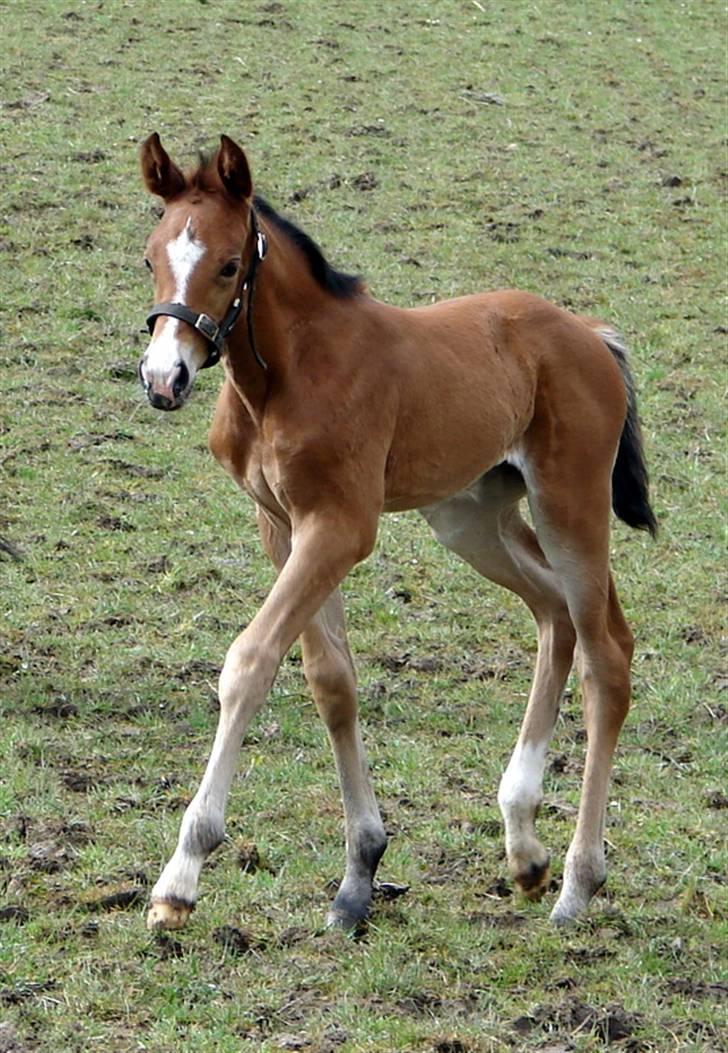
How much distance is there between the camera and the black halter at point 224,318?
4.60 metres

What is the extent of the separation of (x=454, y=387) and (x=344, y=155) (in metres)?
9.80

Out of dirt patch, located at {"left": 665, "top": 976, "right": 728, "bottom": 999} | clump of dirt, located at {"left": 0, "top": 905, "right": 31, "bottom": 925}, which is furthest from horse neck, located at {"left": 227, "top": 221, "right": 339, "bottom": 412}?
dirt patch, located at {"left": 665, "top": 976, "right": 728, "bottom": 999}

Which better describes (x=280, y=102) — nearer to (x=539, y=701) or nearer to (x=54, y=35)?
(x=54, y=35)

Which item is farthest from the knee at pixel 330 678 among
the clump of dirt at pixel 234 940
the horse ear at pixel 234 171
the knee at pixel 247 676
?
the horse ear at pixel 234 171

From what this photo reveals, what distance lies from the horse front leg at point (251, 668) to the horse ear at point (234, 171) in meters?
0.90

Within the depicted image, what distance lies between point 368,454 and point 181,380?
28.9 inches

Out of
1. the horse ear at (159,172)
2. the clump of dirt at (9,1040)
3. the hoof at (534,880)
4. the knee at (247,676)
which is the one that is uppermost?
the horse ear at (159,172)

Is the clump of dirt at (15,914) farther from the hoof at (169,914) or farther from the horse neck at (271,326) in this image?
the horse neck at (271,326)

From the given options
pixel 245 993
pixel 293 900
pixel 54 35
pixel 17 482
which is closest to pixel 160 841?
pixel 293 900

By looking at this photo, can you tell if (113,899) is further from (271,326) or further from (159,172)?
(159,172)

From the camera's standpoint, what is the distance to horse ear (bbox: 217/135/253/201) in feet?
15.6

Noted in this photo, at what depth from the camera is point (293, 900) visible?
5363 mm

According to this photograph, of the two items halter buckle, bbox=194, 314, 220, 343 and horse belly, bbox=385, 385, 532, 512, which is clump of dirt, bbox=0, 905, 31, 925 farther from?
halter buckle, bbox=194, 314, 220, 343

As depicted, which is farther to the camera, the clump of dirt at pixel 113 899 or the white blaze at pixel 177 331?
the clump of dirt at pixel 113 899
